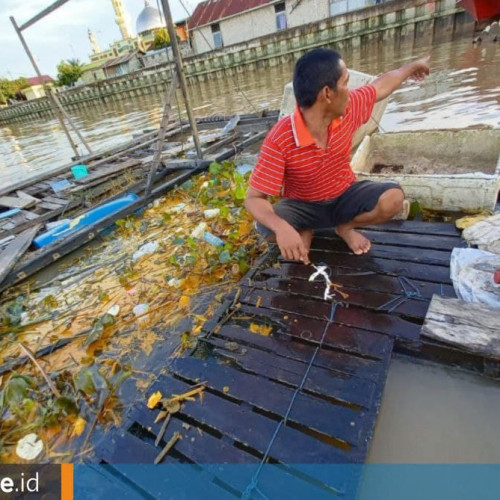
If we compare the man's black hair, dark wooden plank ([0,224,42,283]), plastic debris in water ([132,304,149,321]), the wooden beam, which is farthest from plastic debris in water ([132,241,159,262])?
the wooden beam

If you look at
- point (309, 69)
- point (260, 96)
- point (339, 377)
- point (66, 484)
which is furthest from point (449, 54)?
point (66, 484)

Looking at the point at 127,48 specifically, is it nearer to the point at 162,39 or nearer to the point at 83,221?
the point at 162,39

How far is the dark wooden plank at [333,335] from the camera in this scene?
201cm

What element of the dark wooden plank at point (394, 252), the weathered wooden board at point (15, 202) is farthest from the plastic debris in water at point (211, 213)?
the weathered wooden board at point (15, 202)

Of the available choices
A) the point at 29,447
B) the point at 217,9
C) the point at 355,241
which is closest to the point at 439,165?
the point at 355,241

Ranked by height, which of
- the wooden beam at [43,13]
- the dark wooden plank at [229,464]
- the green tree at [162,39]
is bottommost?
the dark wooden plank at [229,464]

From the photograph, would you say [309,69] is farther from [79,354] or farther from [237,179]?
[79,354]

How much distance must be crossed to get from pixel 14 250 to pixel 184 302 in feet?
9.10

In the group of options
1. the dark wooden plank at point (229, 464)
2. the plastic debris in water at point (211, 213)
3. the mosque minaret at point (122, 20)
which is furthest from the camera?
the mosque minaret at point (122, 20)

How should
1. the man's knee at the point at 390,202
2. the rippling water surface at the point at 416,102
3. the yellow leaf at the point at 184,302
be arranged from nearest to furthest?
the man's knee at the point at 390,202
the yellow leaf at the point at 184,302
the rippling water surface at the point at 416,102

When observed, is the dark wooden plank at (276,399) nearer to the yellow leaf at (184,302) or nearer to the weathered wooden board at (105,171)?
the yellow leaf at (184,302)

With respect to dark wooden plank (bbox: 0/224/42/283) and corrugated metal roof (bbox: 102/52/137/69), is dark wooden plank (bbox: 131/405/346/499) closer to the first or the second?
dark wooden plank (bbox: 0/224/42/283)

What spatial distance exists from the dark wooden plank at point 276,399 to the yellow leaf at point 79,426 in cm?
66

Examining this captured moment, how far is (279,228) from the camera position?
231cm
